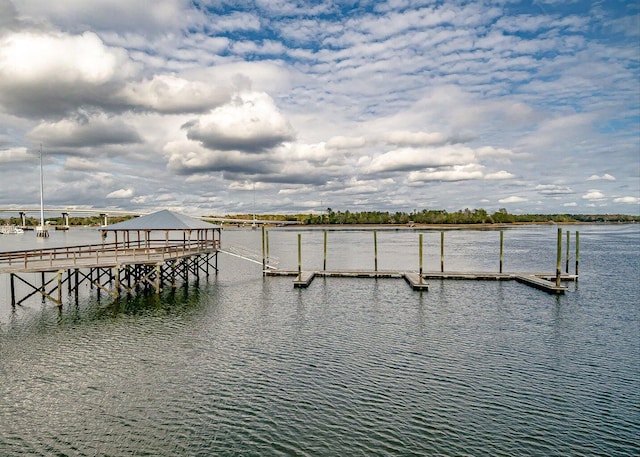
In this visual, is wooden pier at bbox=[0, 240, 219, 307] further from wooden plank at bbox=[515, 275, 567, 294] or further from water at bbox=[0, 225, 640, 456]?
wooden plank at bbox=[515, 275, 567, 294]

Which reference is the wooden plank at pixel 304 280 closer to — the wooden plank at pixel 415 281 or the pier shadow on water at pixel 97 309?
the pier shadow on water at pixel 97 309

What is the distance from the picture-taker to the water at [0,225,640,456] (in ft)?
39.2

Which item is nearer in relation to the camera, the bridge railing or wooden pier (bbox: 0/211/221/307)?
the bridge railing

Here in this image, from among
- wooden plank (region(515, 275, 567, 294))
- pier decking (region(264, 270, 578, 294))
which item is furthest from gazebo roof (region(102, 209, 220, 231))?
wooden plank (region(515, 275, 567, 294))

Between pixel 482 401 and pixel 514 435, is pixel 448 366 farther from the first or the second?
pixel 514 435

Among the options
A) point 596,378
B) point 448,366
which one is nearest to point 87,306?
point 448,366

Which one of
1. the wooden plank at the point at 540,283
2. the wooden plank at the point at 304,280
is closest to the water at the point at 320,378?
the wooden plank at the point at 540,283

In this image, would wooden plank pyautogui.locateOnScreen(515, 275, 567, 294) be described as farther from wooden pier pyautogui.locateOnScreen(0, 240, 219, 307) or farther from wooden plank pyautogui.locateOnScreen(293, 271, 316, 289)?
wooden pier pyautogui.locateOnScreen(0, 240, 219, 307)

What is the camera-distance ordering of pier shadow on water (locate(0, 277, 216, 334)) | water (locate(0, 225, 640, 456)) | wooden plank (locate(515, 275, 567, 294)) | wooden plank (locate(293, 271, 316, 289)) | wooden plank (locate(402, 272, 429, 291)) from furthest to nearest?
wooden plank (locate(293, 271, 316, 289)) < wooden plank (locate(402, 272, 429, 291)) < wooden plank (locate(515, 275, 567, 294)) < pier shadow on water (locate(0, 277, 216, 334)) < water (locate(0, 225, 640, 456))

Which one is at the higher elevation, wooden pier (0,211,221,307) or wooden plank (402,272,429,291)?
wooden pier (0,211,221,307)

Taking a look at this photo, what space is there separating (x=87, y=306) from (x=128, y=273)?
731cm

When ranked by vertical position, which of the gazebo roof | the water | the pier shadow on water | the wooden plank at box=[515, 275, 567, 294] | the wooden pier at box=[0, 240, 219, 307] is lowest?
the water

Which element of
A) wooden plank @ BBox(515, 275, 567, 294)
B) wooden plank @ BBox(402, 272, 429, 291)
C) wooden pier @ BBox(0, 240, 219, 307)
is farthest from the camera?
wooden plank @ BBox(402, 272, 429, 291)

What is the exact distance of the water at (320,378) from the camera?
11.9 meters
